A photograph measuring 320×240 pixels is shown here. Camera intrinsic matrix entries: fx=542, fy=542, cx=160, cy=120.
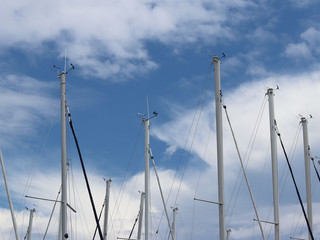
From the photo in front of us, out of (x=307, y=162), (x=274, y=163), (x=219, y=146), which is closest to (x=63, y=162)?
(x=219, y=146)

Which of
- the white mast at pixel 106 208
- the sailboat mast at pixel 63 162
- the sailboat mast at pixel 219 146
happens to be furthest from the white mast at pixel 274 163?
the white mast at pixel 106 208

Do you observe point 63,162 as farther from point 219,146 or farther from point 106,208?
point 106,208

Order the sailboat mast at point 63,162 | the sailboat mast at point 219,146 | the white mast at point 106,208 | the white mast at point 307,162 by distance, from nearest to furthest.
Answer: the sailboat mast at point 219,146 → the sailboat mast at point 63,162 → the white mast at point 307,162 → the white mast at point 106,208

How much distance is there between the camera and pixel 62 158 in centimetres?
3394

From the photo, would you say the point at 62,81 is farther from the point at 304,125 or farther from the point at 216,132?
the point at 304,125

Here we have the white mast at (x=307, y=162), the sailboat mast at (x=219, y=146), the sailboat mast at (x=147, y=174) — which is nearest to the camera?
the sailboat mast at (x=219, y=146)

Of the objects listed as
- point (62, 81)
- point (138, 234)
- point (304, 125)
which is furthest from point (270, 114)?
point (138, 234)

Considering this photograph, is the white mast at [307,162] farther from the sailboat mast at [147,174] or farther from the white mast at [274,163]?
the sailboat mast at [147,174]

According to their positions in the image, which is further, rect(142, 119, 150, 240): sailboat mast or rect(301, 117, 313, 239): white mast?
rect(142, 119, 150, 240): sailboat mast

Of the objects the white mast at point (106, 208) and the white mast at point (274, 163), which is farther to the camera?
the white mast at point (106, 208)

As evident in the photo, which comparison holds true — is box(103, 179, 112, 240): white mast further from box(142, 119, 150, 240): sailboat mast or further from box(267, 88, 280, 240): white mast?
box(267, 88, 280, 240): white mast

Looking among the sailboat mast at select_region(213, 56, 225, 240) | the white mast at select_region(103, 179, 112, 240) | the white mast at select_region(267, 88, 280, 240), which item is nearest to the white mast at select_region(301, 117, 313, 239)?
the white mast at select_region(267, 88, 280, 240)

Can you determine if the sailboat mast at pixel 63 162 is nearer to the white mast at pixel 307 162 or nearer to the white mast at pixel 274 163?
the white mast at pixel 274 163

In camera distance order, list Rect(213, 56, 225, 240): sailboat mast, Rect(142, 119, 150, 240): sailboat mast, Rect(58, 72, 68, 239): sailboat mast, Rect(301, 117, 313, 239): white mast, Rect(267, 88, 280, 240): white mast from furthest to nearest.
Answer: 1. Rect(142, 119, 150, 240): sailboat mast
2. Rect(301, 117, 313, 239): white mast
3. Rect(267, 88, 280, 240): white mast
4. Rect(58, 72, 68, 239): sailboat mast
5. Rect(213, 56, 225, 240): sailboat mast
